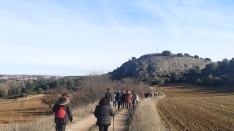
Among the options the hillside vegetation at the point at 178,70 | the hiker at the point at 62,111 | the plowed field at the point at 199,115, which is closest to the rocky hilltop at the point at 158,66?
the hillside vegetation at the point at 178,70

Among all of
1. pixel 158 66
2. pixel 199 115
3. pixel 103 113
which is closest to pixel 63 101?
pixel 103 113

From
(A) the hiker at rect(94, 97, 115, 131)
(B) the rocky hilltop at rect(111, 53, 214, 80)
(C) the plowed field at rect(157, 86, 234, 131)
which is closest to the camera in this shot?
(A) the hiker at rect(94, 97, 115, 131)

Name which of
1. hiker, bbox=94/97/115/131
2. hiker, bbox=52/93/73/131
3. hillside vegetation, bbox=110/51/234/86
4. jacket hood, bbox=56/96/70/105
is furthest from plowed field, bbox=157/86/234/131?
hillside vegetation, bbox=110/51/234/86

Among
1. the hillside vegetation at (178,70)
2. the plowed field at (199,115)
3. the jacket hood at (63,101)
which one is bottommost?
the plowed field at (199,115)

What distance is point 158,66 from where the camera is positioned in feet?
550

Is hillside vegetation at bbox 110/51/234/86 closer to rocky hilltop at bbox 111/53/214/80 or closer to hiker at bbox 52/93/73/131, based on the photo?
rocky hilltop at bbox 111/53/214/80

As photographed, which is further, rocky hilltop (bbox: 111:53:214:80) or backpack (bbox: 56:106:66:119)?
rocky hilltop (bbox: 111:53:214:80)

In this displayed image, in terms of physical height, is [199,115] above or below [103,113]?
below

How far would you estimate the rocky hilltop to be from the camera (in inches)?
6234

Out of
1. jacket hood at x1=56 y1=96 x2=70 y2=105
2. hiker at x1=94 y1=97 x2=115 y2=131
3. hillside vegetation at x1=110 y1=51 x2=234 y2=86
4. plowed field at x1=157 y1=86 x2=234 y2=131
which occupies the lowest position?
plowed field at x1=157 y1=86 x2=234 y2=131

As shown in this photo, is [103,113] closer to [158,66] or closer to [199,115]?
[199,115]

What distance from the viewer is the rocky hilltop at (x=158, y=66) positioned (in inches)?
6234

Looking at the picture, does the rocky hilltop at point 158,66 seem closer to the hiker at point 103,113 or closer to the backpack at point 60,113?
the hiker at point 103,113

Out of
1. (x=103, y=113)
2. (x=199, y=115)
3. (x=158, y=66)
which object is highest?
(x=158, y=66)
